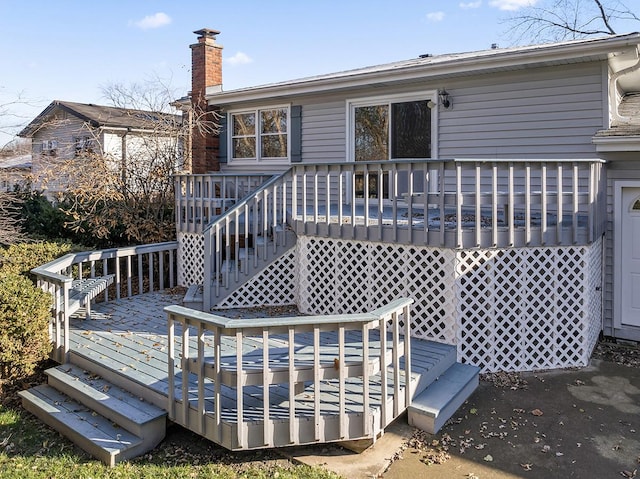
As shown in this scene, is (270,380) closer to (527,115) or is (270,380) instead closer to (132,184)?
(527,115)

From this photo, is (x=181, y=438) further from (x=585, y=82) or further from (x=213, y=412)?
(x=585, y=82)

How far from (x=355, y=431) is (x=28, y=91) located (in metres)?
8.83

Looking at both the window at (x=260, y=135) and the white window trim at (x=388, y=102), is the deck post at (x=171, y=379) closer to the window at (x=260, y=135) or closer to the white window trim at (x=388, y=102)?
the white window trim at (x=388, y=102)

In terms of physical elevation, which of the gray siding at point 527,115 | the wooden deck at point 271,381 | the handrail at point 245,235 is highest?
the gray siding at point 527,115

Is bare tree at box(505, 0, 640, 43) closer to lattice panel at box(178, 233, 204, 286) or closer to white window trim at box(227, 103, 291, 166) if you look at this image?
white window trim at box(227, 103, 291, 166)

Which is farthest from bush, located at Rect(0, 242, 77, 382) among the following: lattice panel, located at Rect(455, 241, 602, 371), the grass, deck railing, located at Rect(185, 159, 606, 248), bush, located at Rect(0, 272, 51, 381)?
lattice panel, located at Rect(455, 241, 602, 371)

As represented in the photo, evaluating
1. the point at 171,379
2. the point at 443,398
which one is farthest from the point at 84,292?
the point at 443,398

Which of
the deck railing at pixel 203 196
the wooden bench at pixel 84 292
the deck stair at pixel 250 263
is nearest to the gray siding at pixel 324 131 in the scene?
the deck railing at pixel 203 196

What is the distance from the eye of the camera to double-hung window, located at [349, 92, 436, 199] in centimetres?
877

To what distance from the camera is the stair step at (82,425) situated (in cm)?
411

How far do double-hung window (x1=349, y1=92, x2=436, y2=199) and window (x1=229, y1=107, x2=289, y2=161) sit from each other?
1.68 meters

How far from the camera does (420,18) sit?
60.5ft

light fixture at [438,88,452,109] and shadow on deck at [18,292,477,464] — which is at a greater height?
light fixture at [438,88,452,109]

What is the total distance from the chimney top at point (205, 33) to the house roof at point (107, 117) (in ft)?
5.99
